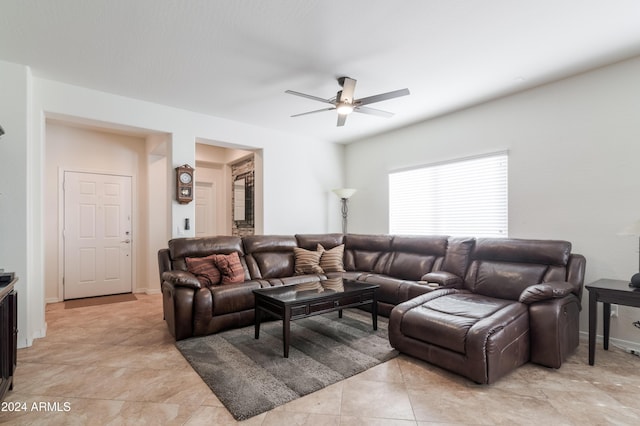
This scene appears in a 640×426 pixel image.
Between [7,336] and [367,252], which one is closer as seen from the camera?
[7,336]

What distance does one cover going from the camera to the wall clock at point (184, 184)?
4207 millimetres

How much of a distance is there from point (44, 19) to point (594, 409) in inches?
186

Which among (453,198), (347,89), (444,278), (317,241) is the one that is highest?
(347,89)

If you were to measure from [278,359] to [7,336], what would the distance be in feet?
6.24

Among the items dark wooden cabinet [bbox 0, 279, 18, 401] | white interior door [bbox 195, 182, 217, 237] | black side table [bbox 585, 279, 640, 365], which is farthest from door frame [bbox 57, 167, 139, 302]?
black side table [bbox 585, 279, 640, 365]

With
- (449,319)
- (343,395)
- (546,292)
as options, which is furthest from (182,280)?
(546,292)

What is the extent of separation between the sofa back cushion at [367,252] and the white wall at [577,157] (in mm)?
1650

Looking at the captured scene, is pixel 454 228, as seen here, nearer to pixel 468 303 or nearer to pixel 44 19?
pixel 468 303

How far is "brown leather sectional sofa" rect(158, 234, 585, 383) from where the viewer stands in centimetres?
245

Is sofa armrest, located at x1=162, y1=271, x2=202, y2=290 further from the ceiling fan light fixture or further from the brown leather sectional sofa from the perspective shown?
the ceiling fan light fixture

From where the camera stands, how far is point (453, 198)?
445 centimetres

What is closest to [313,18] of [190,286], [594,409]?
[190,286]

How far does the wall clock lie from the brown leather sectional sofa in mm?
647

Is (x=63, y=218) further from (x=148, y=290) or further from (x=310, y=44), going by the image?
(x=310, y=44)
